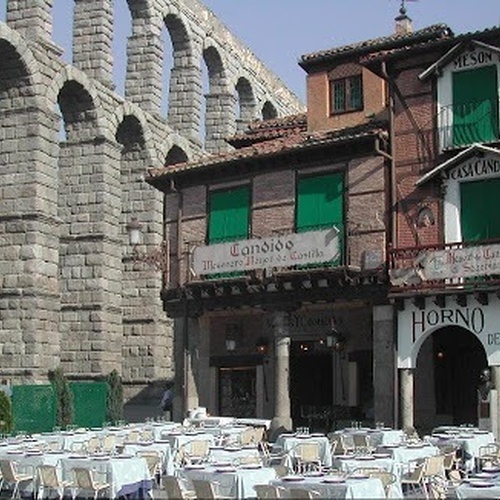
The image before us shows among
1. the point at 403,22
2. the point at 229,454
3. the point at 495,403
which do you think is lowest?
the point at 229,454

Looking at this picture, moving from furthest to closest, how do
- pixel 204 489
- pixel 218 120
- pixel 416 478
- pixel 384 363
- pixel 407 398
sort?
pixel 218 120, pixel 384 363, pixel 407 398, pixel 416 478, pixel 204 489

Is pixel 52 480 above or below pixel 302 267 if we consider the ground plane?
below

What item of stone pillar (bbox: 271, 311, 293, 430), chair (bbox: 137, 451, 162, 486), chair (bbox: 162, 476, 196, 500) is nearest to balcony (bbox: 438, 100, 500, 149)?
stone pillar (bbox: 271, 311, 293, 430)

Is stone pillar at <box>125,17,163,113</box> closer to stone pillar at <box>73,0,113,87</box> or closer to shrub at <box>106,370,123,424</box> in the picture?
stone pillar at <box>73,0,113,87</box>

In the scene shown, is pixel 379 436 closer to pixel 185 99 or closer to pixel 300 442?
pixel 300 442

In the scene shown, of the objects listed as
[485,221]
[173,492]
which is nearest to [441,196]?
[485,221]

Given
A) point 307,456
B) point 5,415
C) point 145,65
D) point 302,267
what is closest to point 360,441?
point 307,456

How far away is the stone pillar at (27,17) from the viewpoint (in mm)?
35312

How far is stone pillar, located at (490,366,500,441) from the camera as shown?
23.3m

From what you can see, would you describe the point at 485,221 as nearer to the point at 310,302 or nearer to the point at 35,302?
the point at 310,302

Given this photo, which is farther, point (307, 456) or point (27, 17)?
point (27, 17)

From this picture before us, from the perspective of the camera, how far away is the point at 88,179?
38.5 metres

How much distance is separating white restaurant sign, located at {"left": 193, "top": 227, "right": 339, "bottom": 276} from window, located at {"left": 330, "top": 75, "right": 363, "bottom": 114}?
18.0 ft

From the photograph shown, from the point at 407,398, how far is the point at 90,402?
13.2m
